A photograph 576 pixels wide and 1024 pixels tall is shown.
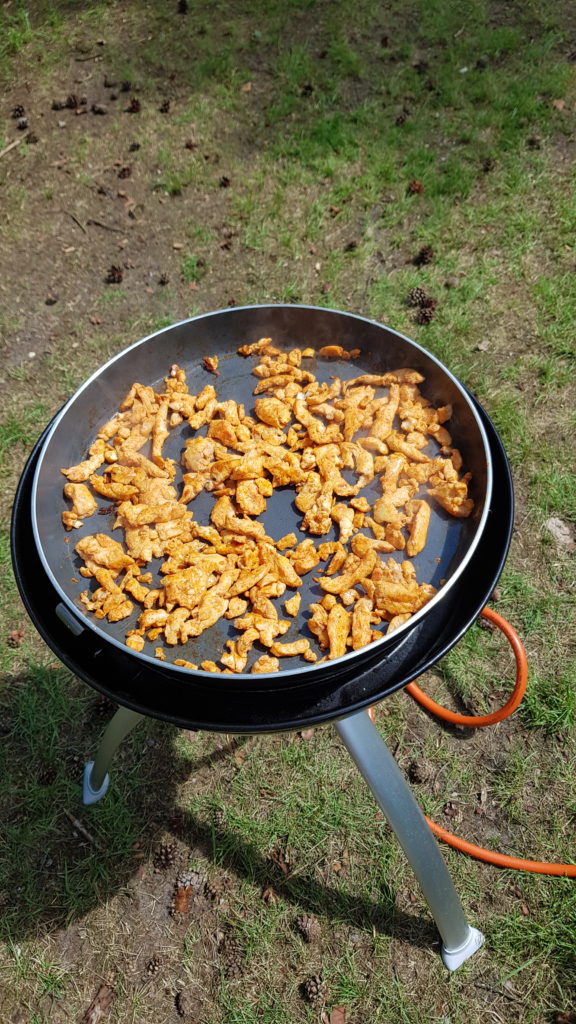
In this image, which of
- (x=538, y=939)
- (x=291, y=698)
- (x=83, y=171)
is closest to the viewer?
(x=291, y=698)

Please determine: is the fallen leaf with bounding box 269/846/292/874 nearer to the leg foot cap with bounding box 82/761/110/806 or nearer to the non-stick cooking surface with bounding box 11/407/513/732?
the leg foot cap with bounding box 82/761/110/806

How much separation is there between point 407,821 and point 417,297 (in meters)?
3.82

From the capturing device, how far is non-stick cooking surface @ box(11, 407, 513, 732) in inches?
75.2

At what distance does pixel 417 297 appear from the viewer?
4.87 metres

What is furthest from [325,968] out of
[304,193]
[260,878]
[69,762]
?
[304,193]

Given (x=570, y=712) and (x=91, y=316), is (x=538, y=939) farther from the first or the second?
(x=91, y=316)

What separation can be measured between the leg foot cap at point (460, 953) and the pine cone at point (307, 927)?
0.53 metres

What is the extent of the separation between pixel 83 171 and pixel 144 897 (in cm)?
605

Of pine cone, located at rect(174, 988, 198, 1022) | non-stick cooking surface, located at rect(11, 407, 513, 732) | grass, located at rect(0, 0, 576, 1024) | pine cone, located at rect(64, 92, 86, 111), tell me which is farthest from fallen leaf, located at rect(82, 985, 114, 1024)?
pine cone, located at rect(64, 92, 86, 111)

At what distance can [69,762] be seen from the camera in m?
3.38

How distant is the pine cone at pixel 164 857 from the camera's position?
10.0 ft

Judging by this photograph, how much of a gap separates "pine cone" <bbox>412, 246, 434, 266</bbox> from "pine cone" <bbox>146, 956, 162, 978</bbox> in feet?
15.9

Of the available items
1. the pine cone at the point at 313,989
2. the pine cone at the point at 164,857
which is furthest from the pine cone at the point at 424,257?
the pine cone at the point at 313,989

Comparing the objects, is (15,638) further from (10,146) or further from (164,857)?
(10,146)
